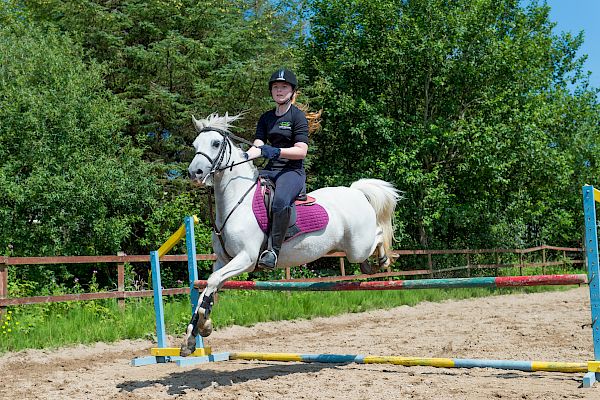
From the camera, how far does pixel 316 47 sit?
20719 millimetres

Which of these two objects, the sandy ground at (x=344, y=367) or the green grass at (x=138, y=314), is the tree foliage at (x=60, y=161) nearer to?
the green grass at (x=138, y=314)

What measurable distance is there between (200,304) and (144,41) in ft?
41.9

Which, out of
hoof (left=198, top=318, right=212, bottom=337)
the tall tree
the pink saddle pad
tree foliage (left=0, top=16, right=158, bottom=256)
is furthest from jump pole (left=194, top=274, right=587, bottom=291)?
the tall tree

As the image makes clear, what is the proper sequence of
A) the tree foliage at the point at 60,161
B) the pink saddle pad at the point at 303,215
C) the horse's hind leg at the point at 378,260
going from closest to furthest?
the pink saddle pad at the point at 303,215, the horse's hind leg at the point at 378,260, the tree foliage at the point at 60,161

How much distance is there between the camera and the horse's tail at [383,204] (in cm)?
646

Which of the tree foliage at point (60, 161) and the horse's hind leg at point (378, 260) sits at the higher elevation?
the tree foliage at point (60, 161)

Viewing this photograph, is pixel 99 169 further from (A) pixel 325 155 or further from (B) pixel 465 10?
(B) pixel 465 10

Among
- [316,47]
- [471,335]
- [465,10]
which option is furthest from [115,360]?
[465,10]

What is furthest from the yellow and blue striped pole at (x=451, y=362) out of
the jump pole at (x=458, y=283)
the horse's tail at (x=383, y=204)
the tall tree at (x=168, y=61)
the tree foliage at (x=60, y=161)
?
the tall tree at (x=168, y=61)

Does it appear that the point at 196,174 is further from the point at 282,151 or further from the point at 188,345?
the point at 188,345

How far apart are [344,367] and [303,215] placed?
184 cm

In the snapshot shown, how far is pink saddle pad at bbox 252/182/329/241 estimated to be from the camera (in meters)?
5.51

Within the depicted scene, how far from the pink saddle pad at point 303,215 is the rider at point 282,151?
98mm

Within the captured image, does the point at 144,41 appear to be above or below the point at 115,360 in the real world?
above
